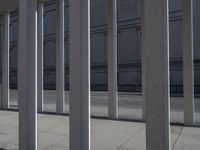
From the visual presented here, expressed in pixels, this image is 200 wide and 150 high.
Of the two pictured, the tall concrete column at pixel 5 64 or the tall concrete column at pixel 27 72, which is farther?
the tall concrete column at pixel 5 64

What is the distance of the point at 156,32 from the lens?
4.20m

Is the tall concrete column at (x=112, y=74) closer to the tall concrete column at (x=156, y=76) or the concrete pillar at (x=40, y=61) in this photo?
the concrete pillar at (x=40, y=61)

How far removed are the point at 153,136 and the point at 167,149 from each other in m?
0.31

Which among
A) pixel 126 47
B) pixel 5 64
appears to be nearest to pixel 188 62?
pixel 5 64

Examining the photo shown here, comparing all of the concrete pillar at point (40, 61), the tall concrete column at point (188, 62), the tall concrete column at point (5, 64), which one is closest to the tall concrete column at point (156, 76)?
the tall concrete column at point (188, 62)

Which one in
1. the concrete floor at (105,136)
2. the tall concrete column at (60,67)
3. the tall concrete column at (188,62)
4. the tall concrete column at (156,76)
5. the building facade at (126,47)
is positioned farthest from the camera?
the building facade at (126,47)

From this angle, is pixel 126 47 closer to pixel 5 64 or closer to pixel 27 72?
pixel 5 64

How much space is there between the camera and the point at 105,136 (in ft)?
25.8

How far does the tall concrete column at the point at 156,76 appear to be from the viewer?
13.7ft

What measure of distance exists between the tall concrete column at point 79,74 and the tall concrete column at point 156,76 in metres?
1.35

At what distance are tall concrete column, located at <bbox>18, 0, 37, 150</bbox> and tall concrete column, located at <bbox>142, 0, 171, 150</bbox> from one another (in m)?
2.63

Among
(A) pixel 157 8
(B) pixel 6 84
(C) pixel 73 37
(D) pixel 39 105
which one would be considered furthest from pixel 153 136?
(B) pixel 6 84

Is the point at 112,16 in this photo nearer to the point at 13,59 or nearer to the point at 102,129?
the point at 102,129

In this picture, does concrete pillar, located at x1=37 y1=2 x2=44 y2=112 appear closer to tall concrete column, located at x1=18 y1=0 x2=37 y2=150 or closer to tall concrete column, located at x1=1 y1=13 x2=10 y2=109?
tall concrete column, located at x1=1 y1=13 x2=10 y2=109
